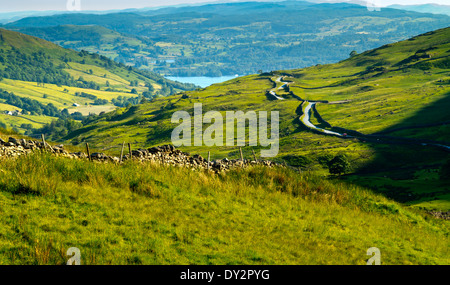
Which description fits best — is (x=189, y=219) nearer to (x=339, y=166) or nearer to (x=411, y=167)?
(x=339, y=166)

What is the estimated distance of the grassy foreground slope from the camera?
47.2 feet

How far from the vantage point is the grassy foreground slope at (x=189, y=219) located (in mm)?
14383

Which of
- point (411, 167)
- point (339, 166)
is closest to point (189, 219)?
point (339, 166)

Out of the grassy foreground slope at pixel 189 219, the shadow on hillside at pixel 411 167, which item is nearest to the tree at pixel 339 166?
the shadow on hillside at pixel 411 167

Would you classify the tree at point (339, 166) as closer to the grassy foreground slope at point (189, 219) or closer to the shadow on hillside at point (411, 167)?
the shadow on hillside at point (411, 167)

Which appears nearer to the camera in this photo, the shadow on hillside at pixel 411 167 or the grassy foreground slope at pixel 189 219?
the grassy foreground slope at pixel 189 219

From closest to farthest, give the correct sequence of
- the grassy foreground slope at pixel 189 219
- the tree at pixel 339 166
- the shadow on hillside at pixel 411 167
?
the grassy foreground slope at pixel 189 219, the shadow on hillside at pixel 411 167, the tree at pixel 339 166

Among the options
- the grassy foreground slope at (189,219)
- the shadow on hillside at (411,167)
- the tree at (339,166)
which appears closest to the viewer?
the grassy foreground slope at (189,219)

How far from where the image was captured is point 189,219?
1797cm

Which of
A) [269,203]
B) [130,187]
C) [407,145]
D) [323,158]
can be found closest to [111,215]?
[130,187]

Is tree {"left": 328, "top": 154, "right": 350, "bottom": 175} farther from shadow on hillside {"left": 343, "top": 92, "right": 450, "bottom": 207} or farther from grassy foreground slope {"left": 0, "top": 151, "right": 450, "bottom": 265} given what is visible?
grassy foreground slope {"left": 0, "top": 151, "right": 450, "bottom": 265}

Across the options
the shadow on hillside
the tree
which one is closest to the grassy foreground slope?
the shadow on hillside

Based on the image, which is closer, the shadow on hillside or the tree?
the shadow on hillside

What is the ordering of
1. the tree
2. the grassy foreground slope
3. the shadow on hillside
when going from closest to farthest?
the grassy foreground slope, the shadow on hillside, the tree
